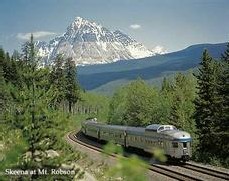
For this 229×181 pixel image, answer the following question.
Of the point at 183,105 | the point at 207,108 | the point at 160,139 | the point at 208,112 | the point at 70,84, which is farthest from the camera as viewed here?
the point at 70,84

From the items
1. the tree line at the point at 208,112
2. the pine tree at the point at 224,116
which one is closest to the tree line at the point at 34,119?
the tree line at the point at 208,112

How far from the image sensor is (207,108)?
42.9 metres

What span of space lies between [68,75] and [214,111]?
72.7 m

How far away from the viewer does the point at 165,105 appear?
67625 mm

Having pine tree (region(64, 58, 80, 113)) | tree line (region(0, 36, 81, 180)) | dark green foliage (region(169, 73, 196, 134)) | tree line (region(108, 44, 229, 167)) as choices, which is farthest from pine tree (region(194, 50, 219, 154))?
pine tree (region(64, 58, 80, 113))

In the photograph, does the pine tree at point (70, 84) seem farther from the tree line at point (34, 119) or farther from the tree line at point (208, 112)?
the tree line at point (34, 119)

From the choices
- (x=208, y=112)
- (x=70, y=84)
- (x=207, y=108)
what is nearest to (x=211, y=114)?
(x=208, y=112)

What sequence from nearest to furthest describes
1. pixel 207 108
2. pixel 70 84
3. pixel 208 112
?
pixel 208 112 < pixel 207 108 < pixel 70 84

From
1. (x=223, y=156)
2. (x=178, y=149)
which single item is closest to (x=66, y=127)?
(x=178, y=149)

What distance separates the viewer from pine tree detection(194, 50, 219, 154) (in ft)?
132

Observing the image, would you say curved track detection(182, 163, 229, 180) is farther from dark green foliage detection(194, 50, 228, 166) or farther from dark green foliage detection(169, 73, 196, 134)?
dark green foliage detection(169, 73, 196, 134)

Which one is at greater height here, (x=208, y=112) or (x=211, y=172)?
(x=208, y=112)

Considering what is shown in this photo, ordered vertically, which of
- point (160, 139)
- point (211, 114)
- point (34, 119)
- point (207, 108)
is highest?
point (34, 119)

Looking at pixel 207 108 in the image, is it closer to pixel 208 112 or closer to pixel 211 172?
pixel 208 112
